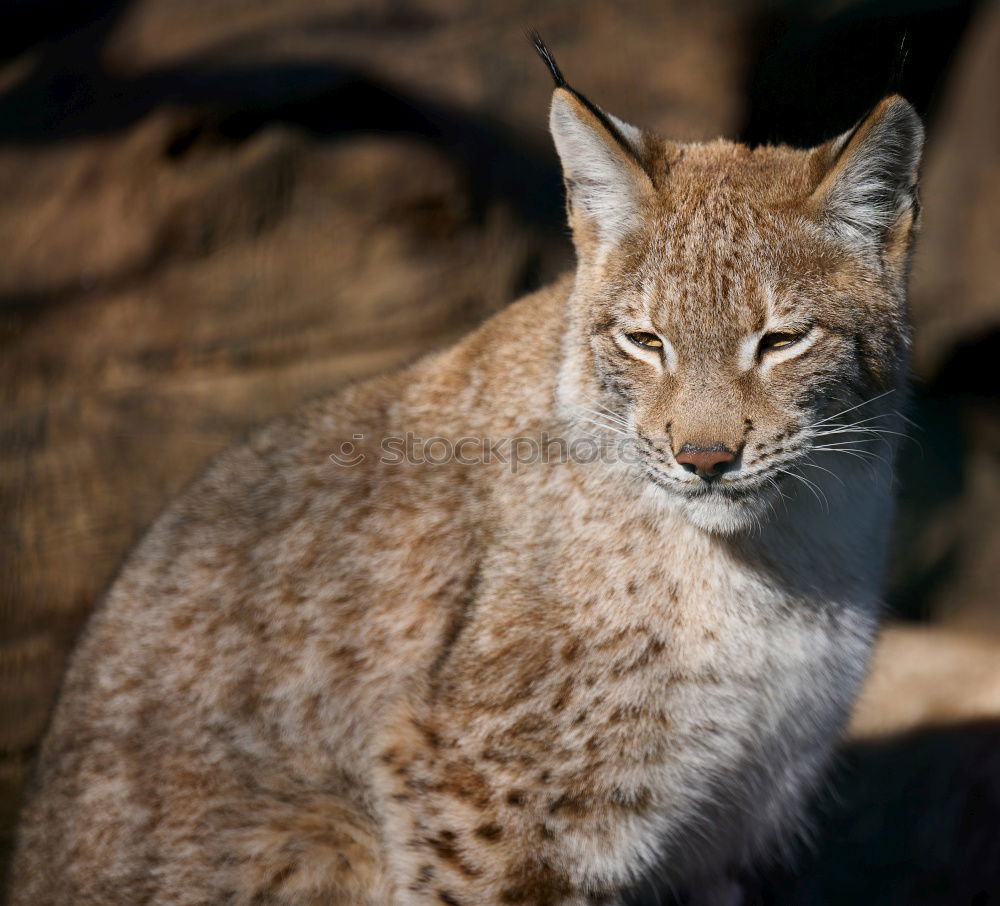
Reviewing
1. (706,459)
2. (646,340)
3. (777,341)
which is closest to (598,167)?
Answer: (646,340)

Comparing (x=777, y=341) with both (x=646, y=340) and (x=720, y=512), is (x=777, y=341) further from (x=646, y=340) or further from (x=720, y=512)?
(x=720, y=512)

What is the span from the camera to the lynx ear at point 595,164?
117 inches

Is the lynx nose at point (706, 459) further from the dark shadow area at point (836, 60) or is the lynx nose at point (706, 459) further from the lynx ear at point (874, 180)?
the dark shadow area at point (836, 60)

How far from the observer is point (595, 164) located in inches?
121

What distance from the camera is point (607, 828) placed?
2928 mm

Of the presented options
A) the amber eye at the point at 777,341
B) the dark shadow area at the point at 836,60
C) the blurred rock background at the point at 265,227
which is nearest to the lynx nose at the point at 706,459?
the amber eye at the point at 777,341

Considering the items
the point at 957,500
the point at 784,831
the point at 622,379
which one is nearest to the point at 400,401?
the point at 622,379

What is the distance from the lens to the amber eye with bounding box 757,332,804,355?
283cm

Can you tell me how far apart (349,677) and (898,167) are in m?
2.13

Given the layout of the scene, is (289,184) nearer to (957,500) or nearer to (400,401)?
(400,401)

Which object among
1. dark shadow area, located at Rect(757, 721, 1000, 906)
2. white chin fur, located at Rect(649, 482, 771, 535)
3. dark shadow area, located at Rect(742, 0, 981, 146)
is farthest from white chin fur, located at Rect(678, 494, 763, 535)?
dark shadow area, located at Rect(742, 0, 981, 146)

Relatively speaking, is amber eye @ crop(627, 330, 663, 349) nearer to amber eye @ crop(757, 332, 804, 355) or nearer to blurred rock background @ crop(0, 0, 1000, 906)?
amber eye @ crop(757, 332, 804, 355)

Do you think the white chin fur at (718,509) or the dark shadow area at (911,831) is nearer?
the white chin fur at (718,509)

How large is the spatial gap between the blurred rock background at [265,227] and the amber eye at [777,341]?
2.61 m
